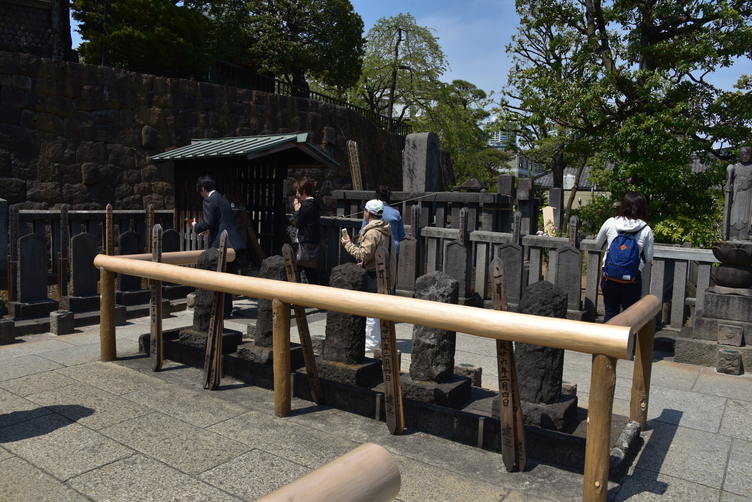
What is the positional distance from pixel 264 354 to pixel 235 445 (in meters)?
1.16

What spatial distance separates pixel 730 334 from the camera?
5555 millimetres

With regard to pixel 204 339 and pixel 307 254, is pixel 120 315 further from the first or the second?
pixel 204 339

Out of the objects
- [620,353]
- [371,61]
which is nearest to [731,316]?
[620,353]

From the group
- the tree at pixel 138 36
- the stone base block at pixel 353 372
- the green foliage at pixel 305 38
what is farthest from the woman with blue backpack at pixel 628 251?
the green foliage at pixel 305 38

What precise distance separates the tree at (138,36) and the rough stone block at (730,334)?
522 inches

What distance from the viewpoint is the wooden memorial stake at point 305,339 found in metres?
3.88

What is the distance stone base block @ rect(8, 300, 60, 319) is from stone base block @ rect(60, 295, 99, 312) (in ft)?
0.45

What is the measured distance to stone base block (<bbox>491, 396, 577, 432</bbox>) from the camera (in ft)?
10.4

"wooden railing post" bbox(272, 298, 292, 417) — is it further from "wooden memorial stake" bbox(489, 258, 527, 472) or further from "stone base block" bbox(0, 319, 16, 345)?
"stone base block" bbox(0, 319, 16, 345)

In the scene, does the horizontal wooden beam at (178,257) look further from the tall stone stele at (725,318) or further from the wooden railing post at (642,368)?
the tall stone stele at (725,318)

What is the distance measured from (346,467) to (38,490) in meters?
2.14

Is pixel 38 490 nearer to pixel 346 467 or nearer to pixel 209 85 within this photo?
pixel 346 467

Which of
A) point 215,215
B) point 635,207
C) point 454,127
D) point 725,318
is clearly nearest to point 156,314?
point 215,215

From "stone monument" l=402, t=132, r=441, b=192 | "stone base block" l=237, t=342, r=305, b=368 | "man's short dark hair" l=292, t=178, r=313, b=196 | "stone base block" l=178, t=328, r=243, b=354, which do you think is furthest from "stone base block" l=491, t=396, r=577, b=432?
"stone monument" l=402, t=132, r=441, b=192
